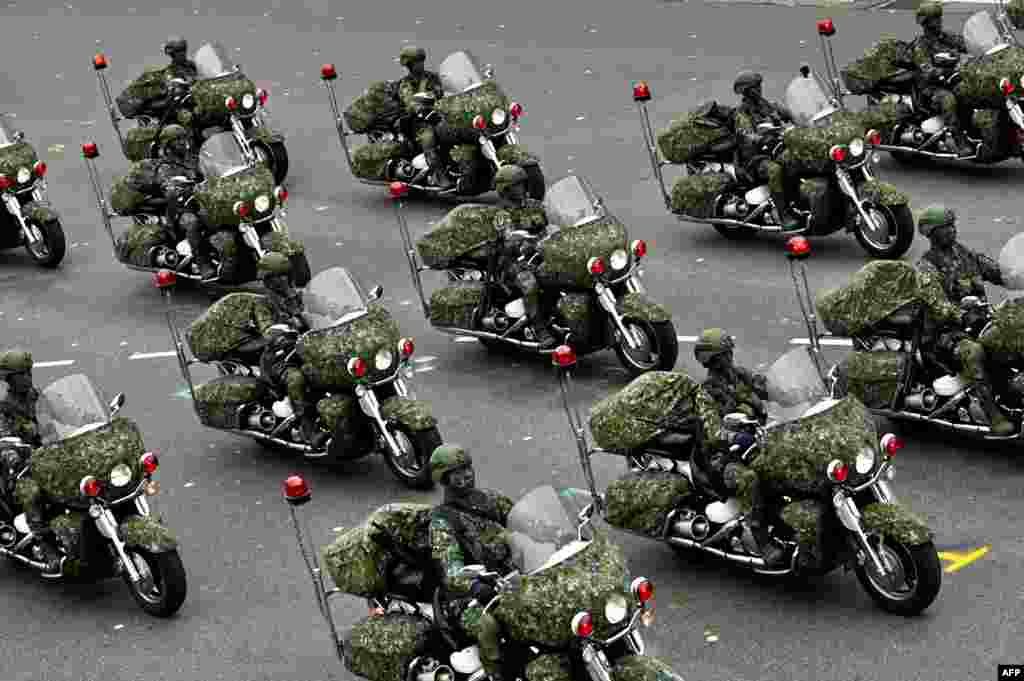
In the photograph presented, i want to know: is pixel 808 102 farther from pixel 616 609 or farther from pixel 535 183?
pixel 616 609

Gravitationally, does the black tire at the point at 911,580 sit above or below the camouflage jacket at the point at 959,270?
below

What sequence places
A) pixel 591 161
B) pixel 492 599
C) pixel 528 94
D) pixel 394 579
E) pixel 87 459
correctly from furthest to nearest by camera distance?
pixel 528 94 < pixel 591 161 < pixel 87 459 < pixel 394 579 < pixel 492 599

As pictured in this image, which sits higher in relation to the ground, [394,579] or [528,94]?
[394,579]

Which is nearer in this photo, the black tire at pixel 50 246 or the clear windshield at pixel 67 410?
the clear windshield at pixel 67 410

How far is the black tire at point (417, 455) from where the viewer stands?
16766 millimetres

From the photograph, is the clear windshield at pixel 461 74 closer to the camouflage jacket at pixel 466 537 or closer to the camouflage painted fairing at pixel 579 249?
the camouflage painted fairing at pixel 579 249

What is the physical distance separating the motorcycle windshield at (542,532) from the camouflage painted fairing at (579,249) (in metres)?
6.08

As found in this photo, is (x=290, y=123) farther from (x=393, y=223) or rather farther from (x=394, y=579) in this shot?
(x=394, y=579)

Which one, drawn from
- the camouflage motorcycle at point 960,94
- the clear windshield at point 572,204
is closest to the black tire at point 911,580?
the clear windshield at point 572,204

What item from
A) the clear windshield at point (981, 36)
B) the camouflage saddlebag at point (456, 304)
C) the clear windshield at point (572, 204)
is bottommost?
the camouflage saddlebag at point (456, 304)

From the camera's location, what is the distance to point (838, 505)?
13.8m

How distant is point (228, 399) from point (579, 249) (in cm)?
342

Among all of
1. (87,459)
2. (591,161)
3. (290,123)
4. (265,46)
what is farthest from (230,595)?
(265,46)

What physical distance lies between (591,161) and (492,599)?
14.0m
